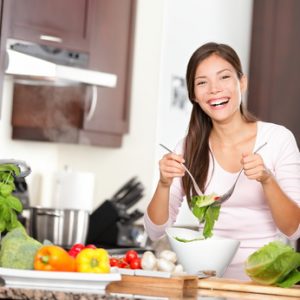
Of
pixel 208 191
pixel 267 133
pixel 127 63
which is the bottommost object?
pixel 208 191

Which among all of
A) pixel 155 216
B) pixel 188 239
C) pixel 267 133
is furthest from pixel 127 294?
pixel 267 133

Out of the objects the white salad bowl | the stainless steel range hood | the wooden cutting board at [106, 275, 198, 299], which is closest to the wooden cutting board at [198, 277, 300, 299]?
the wooden cutting board at [106, 275, 198, 299]

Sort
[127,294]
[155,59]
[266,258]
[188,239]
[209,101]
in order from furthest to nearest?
[155,59] < [209,101] < [188,239] < [266,258] < [127,294]

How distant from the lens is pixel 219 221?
112 inches

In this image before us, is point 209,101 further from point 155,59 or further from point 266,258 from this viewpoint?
point 155,59

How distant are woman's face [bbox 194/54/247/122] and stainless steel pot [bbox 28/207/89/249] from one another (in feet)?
4.37

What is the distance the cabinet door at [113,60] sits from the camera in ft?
14.9

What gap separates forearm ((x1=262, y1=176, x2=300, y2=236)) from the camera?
8.67 feet

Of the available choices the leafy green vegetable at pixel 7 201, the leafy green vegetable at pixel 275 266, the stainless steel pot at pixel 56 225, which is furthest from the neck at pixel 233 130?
the stainless steel pot at pixel 56 225

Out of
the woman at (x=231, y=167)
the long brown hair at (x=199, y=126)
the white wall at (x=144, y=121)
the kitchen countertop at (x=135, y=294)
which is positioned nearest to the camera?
the kitchen countertop at (x=135, y=294)

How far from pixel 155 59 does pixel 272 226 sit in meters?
1.98

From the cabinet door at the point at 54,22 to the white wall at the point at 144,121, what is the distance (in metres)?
0.39

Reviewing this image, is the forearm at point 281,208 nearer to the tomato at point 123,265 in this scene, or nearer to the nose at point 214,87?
the nose at point 214,87

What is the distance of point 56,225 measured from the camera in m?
4.00
